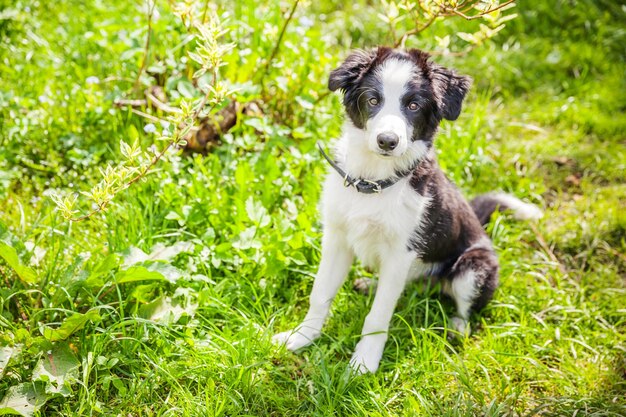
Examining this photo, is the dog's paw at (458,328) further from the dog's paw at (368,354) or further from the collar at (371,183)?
the collar at (371,183)

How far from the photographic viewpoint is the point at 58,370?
7.86ft

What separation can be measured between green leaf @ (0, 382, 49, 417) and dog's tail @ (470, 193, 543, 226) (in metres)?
2.52

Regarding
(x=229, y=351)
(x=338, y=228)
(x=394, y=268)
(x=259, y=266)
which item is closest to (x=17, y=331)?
(x=229, y=351)

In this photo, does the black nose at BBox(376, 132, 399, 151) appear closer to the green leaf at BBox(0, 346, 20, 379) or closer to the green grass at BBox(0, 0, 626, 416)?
the green grass at BBox(0, 0, 626, 416)

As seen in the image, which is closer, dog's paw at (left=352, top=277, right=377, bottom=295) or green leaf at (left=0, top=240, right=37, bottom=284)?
green leaf at (left=0, top=240, right=37, bottom=284)

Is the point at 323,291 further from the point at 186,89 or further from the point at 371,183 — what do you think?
the point at 186,89

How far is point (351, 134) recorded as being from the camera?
2738 millimetres

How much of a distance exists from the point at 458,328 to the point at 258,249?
112 cm

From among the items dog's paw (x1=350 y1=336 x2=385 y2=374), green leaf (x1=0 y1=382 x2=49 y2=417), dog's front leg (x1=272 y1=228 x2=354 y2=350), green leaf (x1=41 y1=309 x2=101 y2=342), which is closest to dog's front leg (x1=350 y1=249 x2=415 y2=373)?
dog's paw (x1=350 y1=336 x2=385 y2=374)

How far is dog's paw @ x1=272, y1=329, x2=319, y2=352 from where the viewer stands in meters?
2.87

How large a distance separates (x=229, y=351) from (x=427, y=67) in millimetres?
1518

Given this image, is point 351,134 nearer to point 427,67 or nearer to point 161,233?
point 427,67

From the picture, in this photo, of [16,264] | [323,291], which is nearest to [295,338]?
[323,291]

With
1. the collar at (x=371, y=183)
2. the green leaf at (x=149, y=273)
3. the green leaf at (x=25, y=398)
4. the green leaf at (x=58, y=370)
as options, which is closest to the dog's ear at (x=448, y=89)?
the collar at (x=371, y=183)
